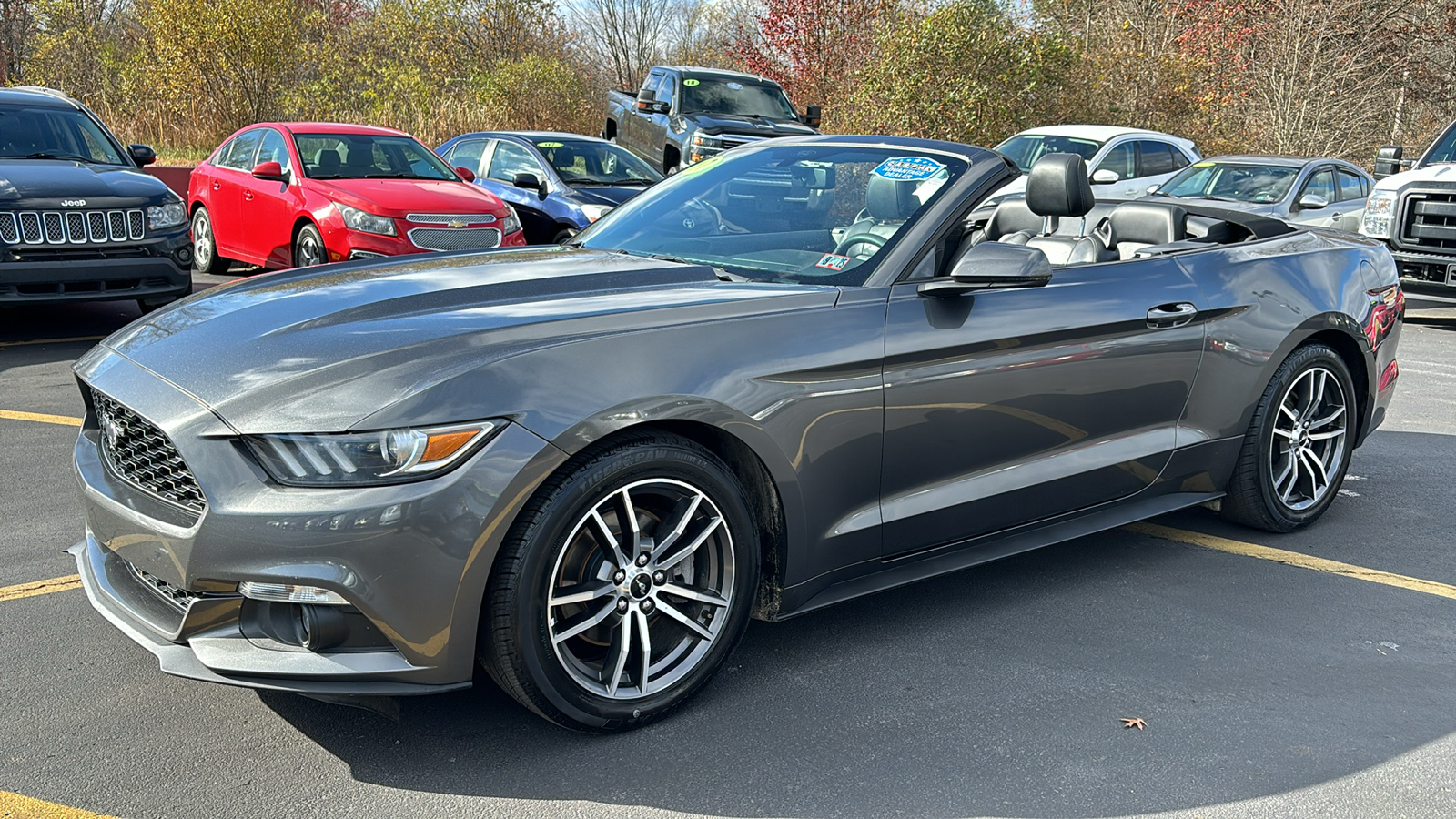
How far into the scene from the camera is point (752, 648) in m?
3.69

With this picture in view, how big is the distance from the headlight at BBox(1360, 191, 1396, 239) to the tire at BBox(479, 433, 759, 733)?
1112 centimetres

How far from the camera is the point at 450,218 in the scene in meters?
10.3

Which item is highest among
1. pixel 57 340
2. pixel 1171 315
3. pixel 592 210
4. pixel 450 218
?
pixel 1171 315

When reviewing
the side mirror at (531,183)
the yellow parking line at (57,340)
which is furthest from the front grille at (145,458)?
the side mirror at (531,183)

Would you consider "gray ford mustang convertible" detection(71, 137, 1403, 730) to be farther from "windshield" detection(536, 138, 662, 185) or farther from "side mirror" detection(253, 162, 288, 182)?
"windshield" detection(536, 138, 662, 185)

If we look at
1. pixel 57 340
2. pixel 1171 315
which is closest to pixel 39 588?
pixel 1171 315

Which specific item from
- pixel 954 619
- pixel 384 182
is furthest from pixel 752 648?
pixel 384 182

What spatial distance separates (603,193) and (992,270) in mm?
9386

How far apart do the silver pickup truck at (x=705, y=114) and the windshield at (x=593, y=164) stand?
3.42 meters

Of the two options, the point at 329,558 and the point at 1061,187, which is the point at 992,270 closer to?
the point at 1061,187

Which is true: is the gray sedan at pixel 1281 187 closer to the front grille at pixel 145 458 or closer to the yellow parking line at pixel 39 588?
the yellow parking line at pixel 39 588

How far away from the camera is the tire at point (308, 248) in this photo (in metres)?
10.2

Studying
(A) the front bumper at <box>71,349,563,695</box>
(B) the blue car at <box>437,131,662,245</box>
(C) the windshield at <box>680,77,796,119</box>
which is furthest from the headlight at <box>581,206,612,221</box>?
(A) the front bumper at <box>71,349,563,695</box>

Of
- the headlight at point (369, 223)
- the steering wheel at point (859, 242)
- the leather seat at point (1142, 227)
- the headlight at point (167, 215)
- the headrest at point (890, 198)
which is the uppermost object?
the headrest at point (890, 198)
